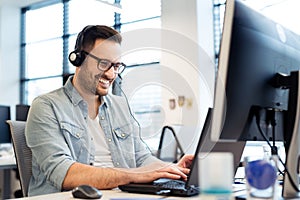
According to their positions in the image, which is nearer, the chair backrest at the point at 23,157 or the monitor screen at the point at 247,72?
the monitor screen at the point at 247,72

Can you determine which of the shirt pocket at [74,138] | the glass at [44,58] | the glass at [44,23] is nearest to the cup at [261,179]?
the shirt pocket at [74,138]

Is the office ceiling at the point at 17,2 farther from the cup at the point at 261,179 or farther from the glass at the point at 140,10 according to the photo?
the cup at the point at 261,179

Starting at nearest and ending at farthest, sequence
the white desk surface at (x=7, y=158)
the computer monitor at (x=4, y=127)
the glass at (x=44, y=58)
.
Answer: the white desk surface at (x=7, y=158) < the computer monitor at (x=4, y=127) < the glass at (x=44, y=58)

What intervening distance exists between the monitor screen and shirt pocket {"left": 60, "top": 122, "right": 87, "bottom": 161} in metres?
0.75

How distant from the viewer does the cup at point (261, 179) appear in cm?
78

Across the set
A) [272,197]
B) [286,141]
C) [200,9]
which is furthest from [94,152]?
[200,9]

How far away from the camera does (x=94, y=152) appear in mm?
1568

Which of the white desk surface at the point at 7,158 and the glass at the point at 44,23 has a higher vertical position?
the glass at the point at 44,23

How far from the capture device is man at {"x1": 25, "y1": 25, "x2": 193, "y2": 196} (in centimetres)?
127

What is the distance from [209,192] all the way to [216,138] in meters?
0.29

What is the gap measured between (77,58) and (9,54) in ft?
18.7

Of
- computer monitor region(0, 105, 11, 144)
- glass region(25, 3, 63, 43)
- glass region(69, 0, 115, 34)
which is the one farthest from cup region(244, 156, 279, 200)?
glass region(25, 3, 63, 43)

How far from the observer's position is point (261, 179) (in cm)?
78

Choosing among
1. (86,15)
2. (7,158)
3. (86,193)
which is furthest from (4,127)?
(86,15)
